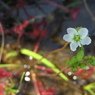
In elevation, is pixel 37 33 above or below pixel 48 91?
above

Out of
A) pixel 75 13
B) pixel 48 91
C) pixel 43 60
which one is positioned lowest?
pixel 48 91

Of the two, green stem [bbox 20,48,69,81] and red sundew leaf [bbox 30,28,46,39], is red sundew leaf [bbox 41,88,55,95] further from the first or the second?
red sundew leaf [bbox 30,28,46,39]

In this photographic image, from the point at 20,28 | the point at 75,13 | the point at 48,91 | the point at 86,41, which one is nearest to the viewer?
the point at 86,41

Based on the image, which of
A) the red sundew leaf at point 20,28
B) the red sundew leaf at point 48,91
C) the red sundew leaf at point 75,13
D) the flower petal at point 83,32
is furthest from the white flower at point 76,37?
the red sundew leaf at point 75,13

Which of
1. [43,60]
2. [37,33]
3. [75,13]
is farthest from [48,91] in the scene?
[75,13]

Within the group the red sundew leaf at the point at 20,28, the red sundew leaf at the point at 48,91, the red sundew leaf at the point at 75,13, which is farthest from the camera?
the red sundew leaf at the point at 75,13

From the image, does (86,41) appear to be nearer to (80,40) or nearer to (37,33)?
(80,40)

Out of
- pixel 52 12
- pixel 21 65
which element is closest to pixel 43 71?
pixel 21 65

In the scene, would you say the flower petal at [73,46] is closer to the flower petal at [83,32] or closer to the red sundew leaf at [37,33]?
the flower petal at [83,32]
